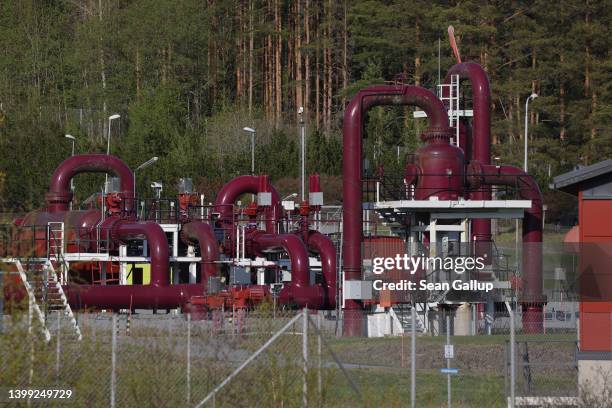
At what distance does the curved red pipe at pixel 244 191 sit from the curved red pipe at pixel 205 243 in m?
2.49

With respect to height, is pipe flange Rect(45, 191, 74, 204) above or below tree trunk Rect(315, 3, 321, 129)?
below

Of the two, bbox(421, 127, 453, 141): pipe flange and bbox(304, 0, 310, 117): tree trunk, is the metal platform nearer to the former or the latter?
bbox(421, 127, 453, 141): pipe flange

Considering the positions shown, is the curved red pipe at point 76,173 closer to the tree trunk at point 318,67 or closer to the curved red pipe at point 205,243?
the curved red pipe at point 205,243

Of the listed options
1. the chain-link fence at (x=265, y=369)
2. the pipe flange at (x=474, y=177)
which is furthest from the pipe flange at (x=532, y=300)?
the chain-link fence at (x=265, y=369)

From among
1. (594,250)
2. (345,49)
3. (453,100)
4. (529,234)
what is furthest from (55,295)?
(345,49)

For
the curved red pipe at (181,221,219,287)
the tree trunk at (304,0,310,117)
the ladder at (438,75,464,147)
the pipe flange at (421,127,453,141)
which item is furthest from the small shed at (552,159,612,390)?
the tree trunk at (304,0,310,117)

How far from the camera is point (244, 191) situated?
56625 mm

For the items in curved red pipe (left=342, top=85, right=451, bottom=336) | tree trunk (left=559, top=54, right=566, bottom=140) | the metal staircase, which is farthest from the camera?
tree trunk (left=559, top=54, right=566, bottom=140)

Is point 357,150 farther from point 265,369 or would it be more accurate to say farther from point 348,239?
point 265,369

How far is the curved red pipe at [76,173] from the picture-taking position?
55.1 meters

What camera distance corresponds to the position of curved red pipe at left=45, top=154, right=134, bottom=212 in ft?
181

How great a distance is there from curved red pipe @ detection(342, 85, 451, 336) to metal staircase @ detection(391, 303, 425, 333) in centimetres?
128

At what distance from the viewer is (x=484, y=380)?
28188mm

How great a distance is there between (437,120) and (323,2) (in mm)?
54143
